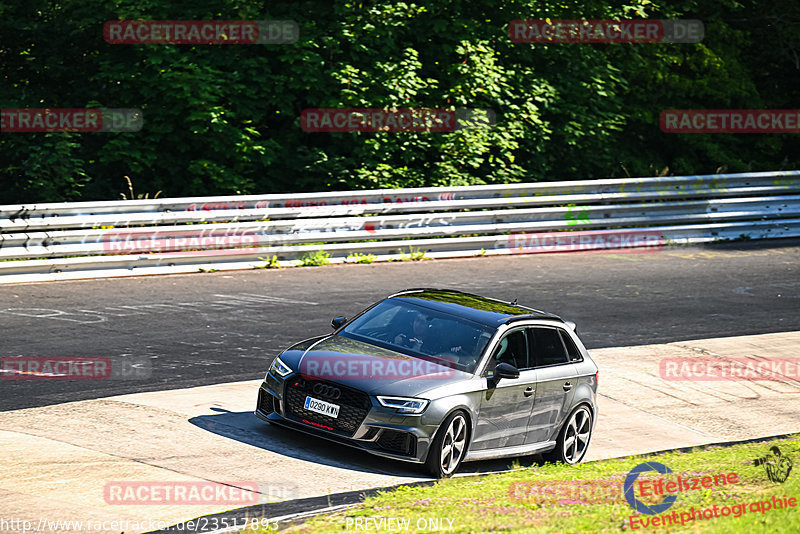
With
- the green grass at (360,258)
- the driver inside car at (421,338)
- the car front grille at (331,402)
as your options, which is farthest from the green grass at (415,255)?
the car front grille at (331,402)

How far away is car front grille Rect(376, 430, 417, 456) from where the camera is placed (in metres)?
9.49

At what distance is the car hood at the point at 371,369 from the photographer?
9727 millimetres

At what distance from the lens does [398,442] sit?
955 cm

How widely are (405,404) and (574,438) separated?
7.89 ft

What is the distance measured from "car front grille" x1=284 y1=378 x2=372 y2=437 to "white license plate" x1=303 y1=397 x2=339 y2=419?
0.03 meters

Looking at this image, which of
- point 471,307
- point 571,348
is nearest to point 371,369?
point 471,307

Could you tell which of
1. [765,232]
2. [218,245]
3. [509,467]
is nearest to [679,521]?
[509,467]

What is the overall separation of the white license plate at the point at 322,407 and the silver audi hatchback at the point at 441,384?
11 millimetres

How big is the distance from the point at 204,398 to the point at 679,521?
18.4ft

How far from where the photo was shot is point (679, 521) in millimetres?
7332

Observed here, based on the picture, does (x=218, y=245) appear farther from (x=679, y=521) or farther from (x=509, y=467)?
(x=679, y=521)
